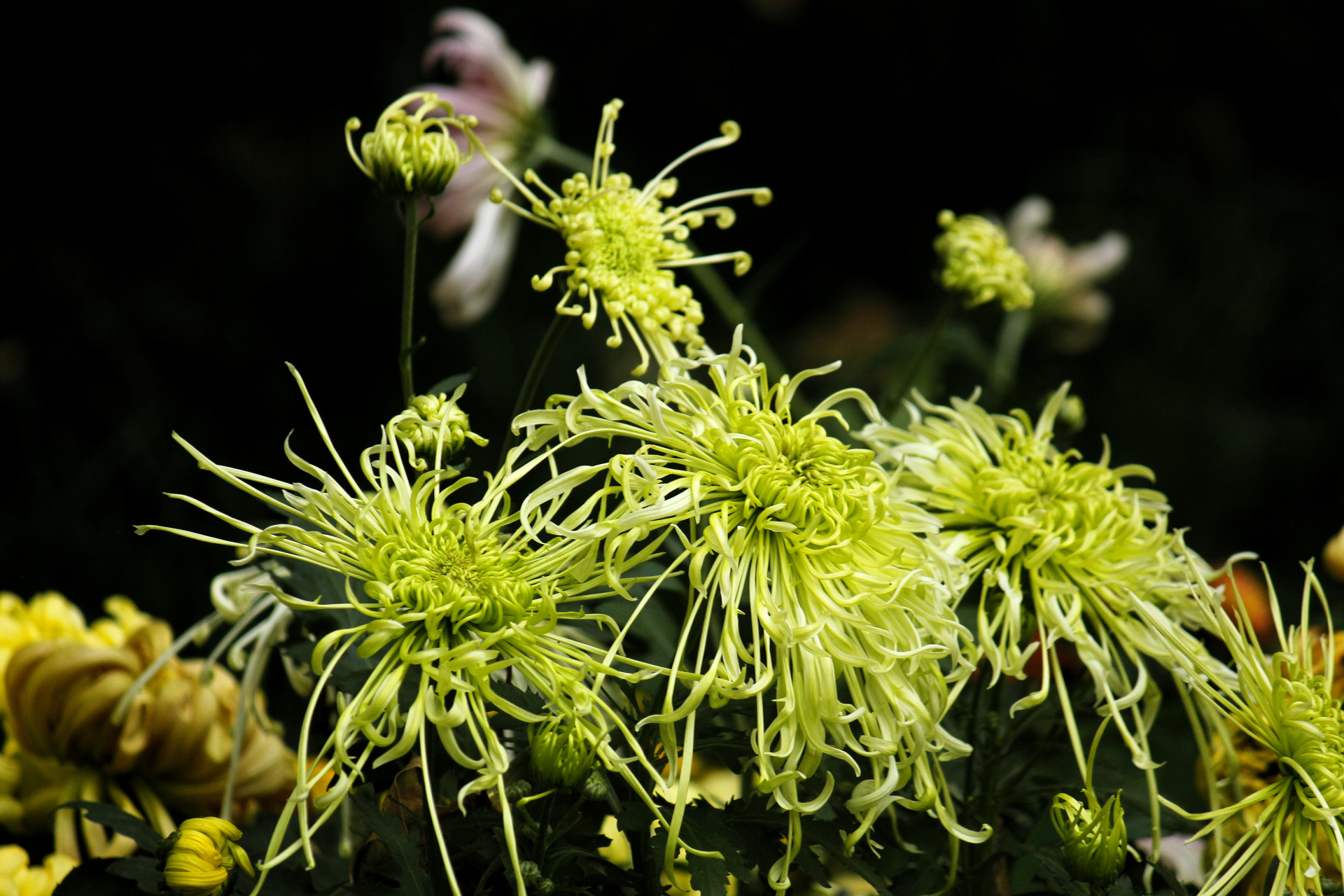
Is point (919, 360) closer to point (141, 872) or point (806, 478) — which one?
point (806, 478)

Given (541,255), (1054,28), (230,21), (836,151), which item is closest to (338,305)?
(541,255)

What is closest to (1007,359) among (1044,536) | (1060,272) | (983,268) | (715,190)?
(1060,272)

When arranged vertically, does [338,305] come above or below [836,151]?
below

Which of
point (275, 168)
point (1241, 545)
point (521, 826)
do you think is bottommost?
point (1241, 545)

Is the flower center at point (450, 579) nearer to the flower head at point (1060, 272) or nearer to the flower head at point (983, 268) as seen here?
the flower head at point (983, 268)

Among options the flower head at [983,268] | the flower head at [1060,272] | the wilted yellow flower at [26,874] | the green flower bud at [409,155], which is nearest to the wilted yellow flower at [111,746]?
the wilted yellow flower at [26,874]

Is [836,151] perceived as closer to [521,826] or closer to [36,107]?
[36,107]
